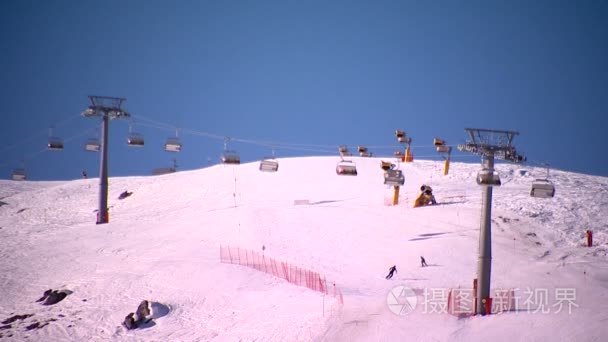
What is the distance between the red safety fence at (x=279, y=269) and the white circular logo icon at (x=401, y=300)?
2.46 meters

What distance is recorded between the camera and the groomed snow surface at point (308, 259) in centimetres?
2214

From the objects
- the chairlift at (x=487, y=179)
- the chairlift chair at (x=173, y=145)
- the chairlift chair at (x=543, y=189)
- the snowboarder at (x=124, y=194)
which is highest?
the chairlift chair at (x=173, y=145)

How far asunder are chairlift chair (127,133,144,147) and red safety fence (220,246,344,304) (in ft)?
42.4

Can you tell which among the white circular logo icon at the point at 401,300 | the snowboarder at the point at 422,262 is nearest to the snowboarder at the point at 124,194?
the snowboarder at the point at 422,262

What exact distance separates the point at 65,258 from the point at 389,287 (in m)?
22.6

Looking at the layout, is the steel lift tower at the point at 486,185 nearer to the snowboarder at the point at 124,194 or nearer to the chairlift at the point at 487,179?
the chairlift at the point at 487,179

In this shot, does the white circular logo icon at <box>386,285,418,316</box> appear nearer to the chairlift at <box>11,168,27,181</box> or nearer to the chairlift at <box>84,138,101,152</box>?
the chairlift at <box>84,138,101,152</box>

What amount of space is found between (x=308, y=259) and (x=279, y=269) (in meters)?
3.73

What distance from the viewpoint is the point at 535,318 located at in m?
20.2

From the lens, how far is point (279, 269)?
103ft

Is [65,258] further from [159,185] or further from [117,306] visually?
[159,185]

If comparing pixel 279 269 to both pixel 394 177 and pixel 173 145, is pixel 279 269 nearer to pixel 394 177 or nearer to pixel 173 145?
pixel 394 177

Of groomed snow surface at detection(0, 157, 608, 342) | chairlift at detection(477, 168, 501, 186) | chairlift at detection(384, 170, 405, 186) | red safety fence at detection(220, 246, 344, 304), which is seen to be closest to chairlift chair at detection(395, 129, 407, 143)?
groomed snow surface at detection(0, 157, 608, 342)

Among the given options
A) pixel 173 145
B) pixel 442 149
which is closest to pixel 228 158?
pixel 173 145
